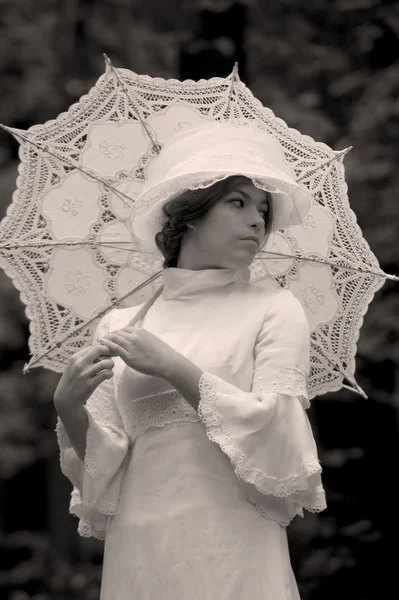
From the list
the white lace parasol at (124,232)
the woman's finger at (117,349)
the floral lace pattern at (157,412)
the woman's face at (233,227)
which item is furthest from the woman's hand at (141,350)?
the white lace parasol at (124,232)

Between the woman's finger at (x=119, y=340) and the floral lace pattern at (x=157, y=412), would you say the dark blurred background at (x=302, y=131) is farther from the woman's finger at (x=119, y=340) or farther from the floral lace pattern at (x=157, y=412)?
the woman's finger at (x=119, y=340)

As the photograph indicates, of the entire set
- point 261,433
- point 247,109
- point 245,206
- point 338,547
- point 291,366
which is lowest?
point 338,547

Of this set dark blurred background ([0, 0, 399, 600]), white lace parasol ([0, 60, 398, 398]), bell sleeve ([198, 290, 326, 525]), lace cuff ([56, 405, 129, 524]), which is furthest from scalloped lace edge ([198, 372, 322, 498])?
dark blurred background ([0, 0, 399, 600])

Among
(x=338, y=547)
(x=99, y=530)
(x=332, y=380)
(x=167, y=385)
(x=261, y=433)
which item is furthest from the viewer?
(x=338, y=547)

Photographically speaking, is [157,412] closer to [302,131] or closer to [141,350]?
[141,350]

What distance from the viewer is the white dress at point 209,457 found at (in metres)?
2.14

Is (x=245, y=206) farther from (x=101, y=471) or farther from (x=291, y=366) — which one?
(x=101, y=471)

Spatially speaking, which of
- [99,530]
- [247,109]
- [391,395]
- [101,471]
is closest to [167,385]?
[101,471]

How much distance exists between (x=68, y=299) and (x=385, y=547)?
1959 mm

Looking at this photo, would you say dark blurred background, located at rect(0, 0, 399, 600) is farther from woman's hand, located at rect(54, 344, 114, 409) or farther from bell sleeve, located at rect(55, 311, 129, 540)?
woman's hand, located at rect(54, 344, 114, 409)

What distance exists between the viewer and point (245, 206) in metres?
2.38

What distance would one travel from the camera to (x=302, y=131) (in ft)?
14.0

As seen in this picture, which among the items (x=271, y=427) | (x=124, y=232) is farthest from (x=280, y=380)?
(x=124, y=232)

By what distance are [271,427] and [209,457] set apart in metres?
0.16
